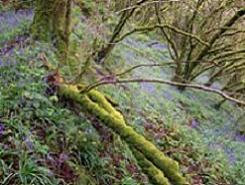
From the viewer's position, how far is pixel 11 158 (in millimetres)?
5426

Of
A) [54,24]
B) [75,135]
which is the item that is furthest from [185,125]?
[75,135]

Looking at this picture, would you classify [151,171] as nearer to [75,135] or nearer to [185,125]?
[75,135]

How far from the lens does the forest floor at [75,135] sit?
5.66 meters

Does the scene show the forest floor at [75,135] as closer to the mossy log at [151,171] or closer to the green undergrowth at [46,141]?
the green undergrowth at [46,141]

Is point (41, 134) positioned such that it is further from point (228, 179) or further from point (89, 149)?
point (228, 179)

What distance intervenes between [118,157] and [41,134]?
4.15 feet

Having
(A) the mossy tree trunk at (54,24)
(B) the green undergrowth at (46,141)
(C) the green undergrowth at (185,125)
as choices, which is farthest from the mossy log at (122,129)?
(C) the green undergrowth at (185,125)

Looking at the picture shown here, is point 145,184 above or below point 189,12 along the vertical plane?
below

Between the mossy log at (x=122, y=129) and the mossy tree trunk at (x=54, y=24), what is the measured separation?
1.54m

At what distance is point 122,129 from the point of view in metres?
6.10

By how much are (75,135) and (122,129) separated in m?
0.68

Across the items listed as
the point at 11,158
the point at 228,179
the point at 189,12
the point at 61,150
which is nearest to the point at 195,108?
the point at 189,12

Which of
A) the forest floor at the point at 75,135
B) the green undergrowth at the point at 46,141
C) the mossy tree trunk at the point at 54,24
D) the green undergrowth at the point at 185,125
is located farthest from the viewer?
the green undergrowth at the point at 185,125

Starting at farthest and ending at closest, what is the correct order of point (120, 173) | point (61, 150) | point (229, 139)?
point (229, 139), point (120, 173), point (61, 150)
